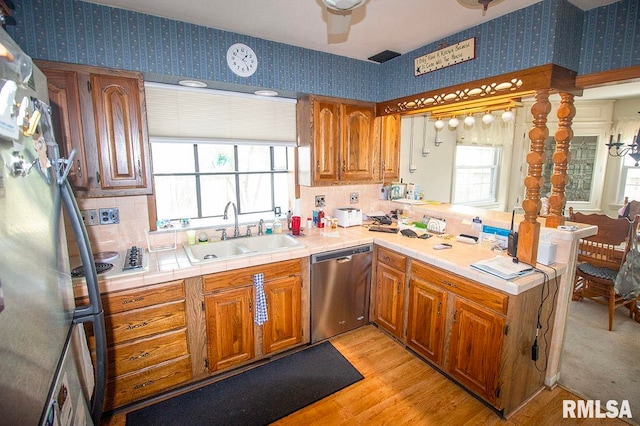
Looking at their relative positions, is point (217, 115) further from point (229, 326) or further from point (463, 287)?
point (463, 287)

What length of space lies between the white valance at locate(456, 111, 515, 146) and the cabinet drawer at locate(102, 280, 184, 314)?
4.21 meters

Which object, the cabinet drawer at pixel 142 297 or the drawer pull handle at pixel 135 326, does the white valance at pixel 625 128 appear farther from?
the drawer pull handle at pixel 135 326

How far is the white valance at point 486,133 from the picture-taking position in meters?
4.56

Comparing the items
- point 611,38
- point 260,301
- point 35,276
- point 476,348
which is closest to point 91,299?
point 35,276

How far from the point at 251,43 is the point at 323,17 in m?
0.66

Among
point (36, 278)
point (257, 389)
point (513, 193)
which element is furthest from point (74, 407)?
point (513, 193)

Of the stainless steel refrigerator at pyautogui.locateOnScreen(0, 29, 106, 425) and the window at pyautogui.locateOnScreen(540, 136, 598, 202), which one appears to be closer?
the stainless steel refrigerator at pyautogui.locateOnScreen(0, 29, 106, 425)

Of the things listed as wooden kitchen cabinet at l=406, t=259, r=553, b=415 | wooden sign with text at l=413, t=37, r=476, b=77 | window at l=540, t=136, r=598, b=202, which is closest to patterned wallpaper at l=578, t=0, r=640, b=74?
wooden sign with text at l=413, t=37, r=476, b=77

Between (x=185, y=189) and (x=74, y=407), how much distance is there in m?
2.10

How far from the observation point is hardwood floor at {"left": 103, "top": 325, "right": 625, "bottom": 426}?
196cm

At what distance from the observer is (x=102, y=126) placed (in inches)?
80.8

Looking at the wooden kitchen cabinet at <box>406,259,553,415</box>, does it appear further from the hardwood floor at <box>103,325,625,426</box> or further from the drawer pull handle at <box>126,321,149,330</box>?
the drawer pull handle at <box>126,321,149,330</box>

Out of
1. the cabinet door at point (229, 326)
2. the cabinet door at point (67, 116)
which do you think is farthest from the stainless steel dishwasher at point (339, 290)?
the cabinet door at point (67, 116)

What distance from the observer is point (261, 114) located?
2832 mm
